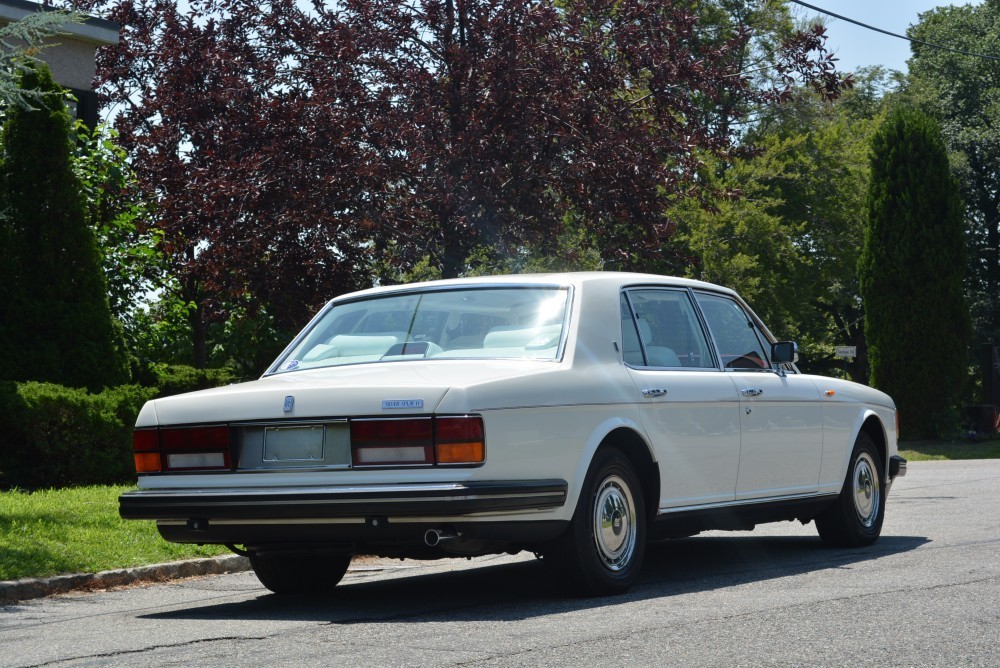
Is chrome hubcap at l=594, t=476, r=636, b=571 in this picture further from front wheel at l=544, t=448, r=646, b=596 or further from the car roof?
the car roof

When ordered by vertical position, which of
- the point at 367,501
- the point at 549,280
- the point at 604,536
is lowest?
the point at 604,536

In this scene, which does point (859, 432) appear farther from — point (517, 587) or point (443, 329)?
point (443, 329)

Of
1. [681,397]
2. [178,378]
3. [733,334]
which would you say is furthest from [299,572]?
[178,378]

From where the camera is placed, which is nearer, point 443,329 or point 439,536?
point 439,536

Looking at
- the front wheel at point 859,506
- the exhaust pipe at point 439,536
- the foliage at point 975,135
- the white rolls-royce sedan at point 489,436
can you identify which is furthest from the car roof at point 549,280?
the foliage at point 975,135

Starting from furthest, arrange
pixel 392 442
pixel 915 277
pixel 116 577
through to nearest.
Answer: pixel 915 277 < pixel 116 577 < pixel 392 442

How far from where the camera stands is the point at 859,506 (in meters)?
9.96

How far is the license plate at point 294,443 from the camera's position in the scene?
6.86m

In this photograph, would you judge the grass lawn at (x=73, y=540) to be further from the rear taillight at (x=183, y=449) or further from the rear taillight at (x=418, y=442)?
the rear taillight at (x=418, y=442)

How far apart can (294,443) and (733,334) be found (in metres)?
3.35

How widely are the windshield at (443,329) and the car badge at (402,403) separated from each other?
893 mm

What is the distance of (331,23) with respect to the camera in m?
16.6

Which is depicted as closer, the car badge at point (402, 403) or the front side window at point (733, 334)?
the car badge at point (402, 403)

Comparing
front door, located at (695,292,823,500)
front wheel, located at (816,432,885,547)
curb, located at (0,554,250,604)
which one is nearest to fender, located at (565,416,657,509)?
front door, located at (695,292,823,500)
